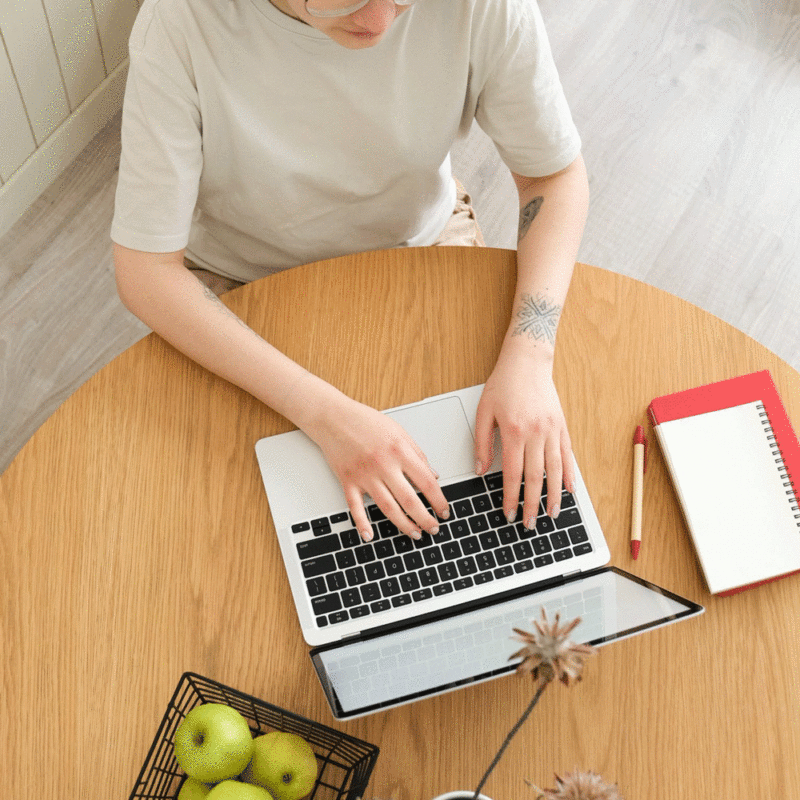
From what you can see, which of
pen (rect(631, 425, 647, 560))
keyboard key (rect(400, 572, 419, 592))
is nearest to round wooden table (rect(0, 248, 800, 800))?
pen (rect(631, 425, 647, 560))

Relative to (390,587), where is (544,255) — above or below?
above

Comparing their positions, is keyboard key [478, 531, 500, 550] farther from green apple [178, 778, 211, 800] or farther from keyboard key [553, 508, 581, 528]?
green apple [178, 778, 211, 800]

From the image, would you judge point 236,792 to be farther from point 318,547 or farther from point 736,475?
point 736,475

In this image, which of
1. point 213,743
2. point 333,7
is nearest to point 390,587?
point 213,743

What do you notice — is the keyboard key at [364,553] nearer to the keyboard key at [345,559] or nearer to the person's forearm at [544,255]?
the keyboard key at [345,559]

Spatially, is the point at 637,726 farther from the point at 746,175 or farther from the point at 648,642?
the point at 746,175

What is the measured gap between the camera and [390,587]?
2.74ft

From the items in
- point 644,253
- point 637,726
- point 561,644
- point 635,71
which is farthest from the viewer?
point 635,71

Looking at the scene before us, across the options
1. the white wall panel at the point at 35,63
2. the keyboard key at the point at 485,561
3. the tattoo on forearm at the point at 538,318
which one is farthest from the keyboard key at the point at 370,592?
the white wall panel at the point at 35,63

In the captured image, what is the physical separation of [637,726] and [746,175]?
61.3 inches

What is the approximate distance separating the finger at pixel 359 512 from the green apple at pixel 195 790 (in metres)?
0.27

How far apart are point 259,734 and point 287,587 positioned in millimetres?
146

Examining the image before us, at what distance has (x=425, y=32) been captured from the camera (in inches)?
34.9

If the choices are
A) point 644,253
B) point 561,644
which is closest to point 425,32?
point 561,644
